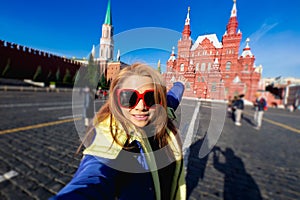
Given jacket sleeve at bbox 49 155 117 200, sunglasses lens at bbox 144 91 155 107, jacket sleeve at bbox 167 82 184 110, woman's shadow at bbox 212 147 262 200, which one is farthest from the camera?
woman's shadow at bbox 212 147 262 200

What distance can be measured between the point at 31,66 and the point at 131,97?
39.7 meters

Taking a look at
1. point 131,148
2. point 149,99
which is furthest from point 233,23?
point 131,148

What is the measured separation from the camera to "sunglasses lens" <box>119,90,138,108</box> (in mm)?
935

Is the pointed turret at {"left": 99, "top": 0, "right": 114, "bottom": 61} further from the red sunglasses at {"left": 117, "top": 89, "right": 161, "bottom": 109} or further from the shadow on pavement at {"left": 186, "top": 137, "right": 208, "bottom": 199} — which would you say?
the shadow on pavement at {"left": 186, "top": 137, "right": 208, "bottom": 199}

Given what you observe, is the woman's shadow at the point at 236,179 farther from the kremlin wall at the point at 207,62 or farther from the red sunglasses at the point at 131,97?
the red sunglasses at the point at 131,97

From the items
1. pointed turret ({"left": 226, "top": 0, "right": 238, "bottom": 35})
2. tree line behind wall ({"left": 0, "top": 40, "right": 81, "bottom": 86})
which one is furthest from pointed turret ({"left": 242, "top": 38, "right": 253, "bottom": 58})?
tree line behind wall ({"left": 0, "top": 40, "right": 81, "bottom": 86})

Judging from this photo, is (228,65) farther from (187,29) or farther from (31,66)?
(31,66)

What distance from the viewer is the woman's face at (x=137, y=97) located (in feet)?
3.06

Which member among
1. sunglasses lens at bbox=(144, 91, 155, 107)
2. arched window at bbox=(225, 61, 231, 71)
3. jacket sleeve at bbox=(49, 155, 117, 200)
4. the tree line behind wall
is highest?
the tree line behind wall

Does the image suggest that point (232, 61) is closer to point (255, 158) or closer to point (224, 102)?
point (224, 102)

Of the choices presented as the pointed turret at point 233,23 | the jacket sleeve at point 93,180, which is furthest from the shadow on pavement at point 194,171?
the pointed turret at point 233,23

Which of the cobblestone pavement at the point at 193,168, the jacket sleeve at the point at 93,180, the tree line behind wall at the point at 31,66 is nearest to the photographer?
the jacket sleeve at the point at 93,180

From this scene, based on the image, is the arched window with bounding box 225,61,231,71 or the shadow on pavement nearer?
the arched window with bounding box 225,61,231,71

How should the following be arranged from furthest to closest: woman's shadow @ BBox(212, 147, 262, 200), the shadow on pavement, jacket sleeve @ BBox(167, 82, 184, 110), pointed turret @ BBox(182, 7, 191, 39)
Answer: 1. the shadow on pavement
2. woman's shadow @ BBox(212, 147, 262, 200)
3. jacket sleeve @ BBox(167, 82, 184, 110)
4. pointed turret @ BBox(182, 7, 191, 39)
